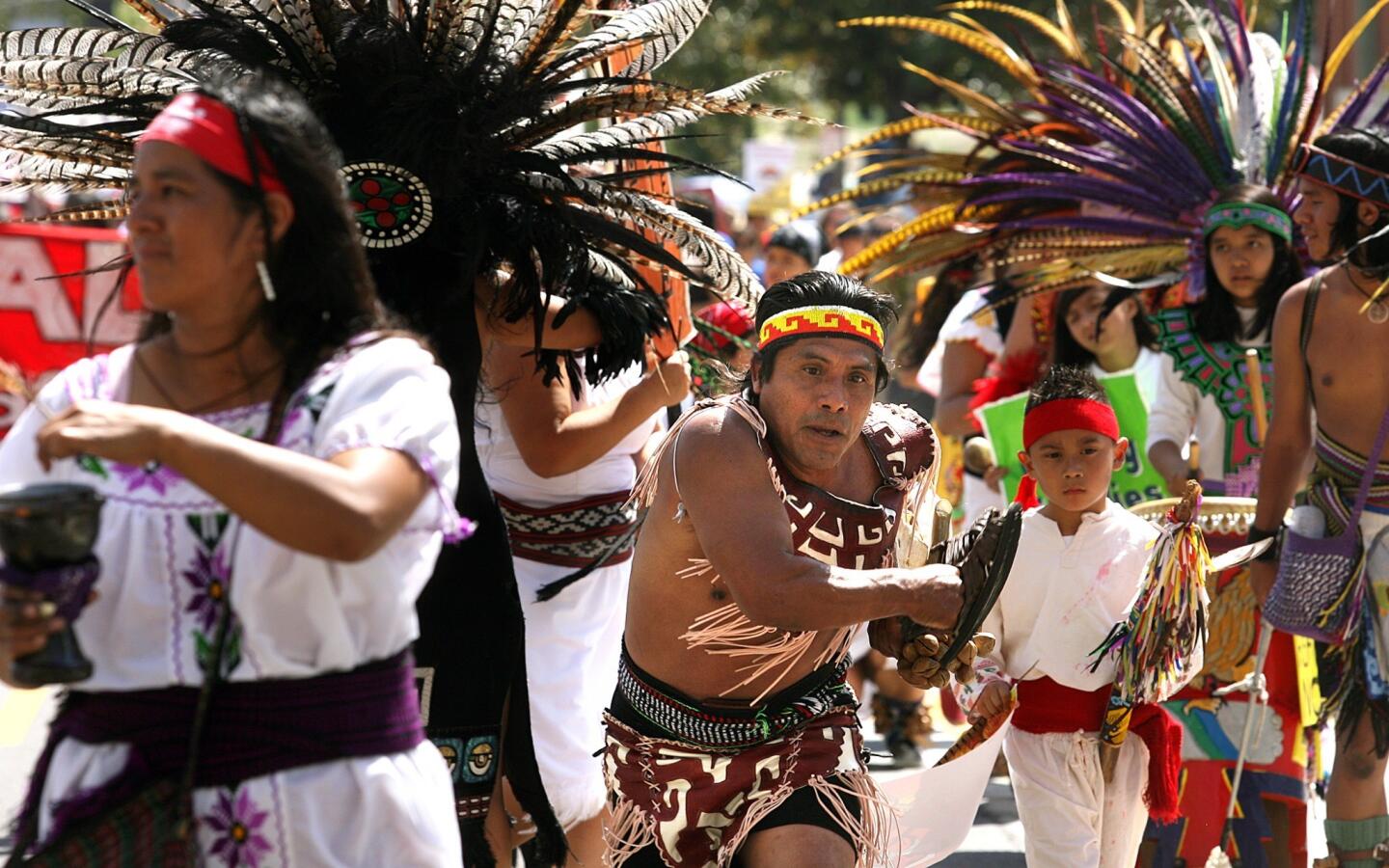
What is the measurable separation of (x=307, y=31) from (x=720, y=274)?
109 centimetres

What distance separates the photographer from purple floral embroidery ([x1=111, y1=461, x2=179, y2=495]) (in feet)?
8.25

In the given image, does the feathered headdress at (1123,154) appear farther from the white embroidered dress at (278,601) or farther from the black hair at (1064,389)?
the white embroidered dress at (278,601)

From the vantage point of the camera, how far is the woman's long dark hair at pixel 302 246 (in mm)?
2576

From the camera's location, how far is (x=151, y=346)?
2.71m

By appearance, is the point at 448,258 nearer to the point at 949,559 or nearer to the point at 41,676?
the point at 949,559

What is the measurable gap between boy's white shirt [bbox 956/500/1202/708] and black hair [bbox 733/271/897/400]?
3.28 feet

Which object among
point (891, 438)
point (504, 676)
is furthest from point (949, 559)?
point (504, 676)

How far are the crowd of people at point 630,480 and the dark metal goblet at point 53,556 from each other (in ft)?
0.03

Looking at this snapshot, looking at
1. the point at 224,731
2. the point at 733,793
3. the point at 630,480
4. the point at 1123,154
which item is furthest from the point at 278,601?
the point at 1123,154

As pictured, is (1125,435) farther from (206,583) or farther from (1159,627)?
(206,583)

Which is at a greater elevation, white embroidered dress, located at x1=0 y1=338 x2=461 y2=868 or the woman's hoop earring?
the woman's hoop earring

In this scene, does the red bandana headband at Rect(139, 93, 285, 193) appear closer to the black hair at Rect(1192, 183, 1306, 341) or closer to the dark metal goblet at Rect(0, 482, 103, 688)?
the dark metal goblet at Rect(0, 482, 103, 688)

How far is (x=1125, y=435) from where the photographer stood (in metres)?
6.42

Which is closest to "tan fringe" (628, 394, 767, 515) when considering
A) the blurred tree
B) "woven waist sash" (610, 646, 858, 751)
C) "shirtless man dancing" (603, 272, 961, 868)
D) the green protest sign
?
"shirtless man dancing" (603, 272, 961, 868)
